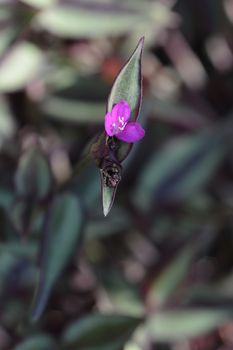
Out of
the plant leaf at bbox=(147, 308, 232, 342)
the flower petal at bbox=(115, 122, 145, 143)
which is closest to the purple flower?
the flower petal at bbox=(115, 122, 145, 143)

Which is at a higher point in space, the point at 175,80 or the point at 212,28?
the point at 212,28

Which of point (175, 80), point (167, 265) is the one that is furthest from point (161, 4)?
point (167, 265)

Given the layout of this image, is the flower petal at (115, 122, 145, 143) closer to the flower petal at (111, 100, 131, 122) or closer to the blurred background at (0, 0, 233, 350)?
the flower petal at (111, 100, 131, 122)

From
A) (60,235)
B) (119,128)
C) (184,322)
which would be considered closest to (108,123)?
(119,128)

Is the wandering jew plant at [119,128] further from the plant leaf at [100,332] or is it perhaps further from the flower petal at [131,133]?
the plant leaf at [100,332]

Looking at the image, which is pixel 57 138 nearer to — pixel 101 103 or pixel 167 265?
pixel 101 103

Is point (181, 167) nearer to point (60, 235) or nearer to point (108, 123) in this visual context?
point (60, 235)

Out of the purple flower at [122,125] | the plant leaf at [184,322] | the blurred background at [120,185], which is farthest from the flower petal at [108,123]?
the plant leaf at [184,322]
